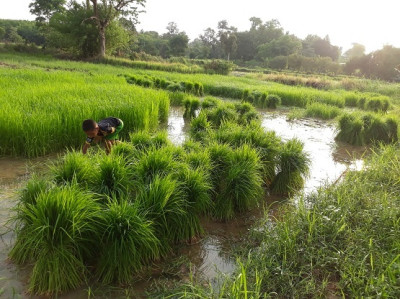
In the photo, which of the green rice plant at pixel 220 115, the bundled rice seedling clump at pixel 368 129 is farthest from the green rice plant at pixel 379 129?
the green rice plant at pixel 220 115

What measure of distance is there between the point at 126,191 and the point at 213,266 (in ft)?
3.63

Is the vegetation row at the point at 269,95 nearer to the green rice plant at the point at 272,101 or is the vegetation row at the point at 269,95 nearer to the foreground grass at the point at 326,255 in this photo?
the green rice plant at the point at 272,101

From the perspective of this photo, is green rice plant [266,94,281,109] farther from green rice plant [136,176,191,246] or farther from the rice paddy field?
green rice plant [136,176,191,246]

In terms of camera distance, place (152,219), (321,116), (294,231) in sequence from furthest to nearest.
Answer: (321,116) → (294,231) → (152,219)

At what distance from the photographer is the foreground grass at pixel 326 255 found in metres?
2.07

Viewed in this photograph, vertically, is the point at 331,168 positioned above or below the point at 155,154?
below

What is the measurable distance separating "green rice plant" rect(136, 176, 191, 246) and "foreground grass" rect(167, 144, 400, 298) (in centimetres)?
59

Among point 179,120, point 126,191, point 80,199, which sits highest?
point 80,199

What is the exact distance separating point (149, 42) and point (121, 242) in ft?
176

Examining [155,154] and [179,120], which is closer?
[155,154]

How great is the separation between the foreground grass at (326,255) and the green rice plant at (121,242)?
426 mm

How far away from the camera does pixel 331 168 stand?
17.8ft

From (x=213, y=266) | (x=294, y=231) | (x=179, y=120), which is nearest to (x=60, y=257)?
(x=213, y=266)

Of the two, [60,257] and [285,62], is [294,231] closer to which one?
[60,257]
